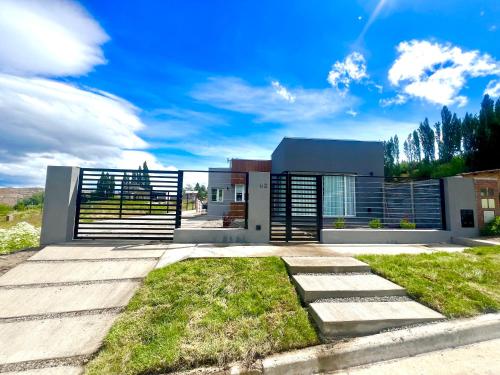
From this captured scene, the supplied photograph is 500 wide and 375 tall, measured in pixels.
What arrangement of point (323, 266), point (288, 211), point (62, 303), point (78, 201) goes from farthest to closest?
point (288, 211)
point (78, 201)
point (323, 266)
point (62, 303)

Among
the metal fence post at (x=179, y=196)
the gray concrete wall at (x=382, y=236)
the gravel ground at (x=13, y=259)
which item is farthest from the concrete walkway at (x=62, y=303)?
the gray concrete wall at (x=382, y=236)

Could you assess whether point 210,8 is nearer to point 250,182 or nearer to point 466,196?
point 250,182

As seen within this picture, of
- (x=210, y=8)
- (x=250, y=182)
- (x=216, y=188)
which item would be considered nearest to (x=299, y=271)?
(x=250, y=182)

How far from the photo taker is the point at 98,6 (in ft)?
19.0

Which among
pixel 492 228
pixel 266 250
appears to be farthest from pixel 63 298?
pixel 492 228

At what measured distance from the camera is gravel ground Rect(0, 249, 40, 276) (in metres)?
4.59

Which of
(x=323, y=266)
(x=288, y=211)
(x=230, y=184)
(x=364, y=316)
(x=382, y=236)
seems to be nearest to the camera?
A: (x=364, y=316)

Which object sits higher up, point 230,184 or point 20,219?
point 230,184

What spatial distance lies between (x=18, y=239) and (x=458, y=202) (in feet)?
45.3

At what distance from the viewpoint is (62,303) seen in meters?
3.49

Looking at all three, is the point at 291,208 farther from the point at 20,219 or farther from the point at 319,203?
the point at 20,219

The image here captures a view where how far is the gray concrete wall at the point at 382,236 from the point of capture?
726 centimetres

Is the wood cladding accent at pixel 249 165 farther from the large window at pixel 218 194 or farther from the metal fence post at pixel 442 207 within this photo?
the metal fence post at pixel 442 207

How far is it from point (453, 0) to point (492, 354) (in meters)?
9.36
